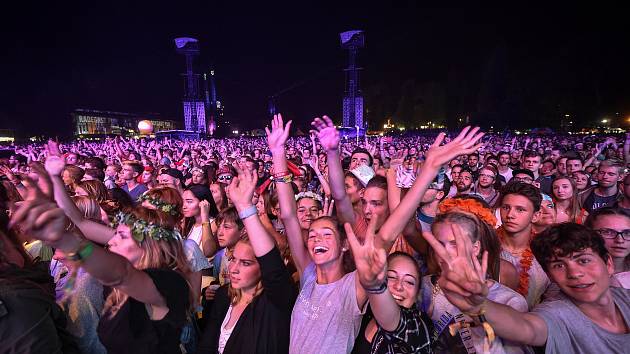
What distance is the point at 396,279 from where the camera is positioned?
208cm

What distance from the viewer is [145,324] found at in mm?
1887

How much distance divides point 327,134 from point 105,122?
2506 inches

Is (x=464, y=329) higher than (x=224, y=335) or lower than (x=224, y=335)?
higher

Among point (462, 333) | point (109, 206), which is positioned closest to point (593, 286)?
point (462, 333)

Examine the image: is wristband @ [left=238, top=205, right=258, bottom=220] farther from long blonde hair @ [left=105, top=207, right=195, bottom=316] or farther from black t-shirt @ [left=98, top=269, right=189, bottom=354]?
black t-shirt @ [left=98, top=269, right=189, bottom=354]

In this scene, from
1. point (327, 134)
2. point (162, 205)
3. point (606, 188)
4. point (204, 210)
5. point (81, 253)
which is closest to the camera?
point (81, 253)

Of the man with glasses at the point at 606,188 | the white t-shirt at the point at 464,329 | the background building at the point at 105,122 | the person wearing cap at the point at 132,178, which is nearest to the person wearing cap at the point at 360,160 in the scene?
the man with glasses at the point at 606,188

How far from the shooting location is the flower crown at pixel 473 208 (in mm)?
2600

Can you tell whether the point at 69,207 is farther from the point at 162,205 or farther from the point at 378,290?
the point at 378,290

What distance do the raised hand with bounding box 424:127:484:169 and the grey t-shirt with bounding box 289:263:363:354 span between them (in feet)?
2.64

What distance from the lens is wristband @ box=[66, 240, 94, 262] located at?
4.78ft

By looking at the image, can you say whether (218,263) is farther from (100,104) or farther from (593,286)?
(100,104)

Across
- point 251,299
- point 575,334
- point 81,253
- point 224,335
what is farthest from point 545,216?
point 81,253

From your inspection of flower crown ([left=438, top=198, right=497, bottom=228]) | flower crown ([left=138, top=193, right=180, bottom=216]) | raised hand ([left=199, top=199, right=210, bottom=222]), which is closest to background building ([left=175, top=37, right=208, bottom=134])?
raised hand ([left=199, top=199, right=210, bottom=222])
